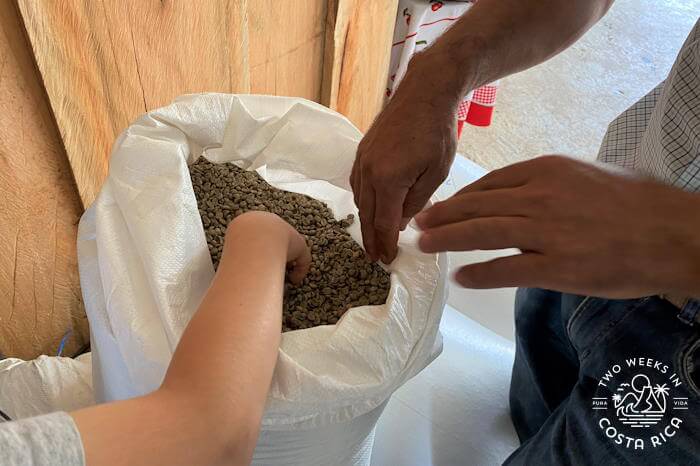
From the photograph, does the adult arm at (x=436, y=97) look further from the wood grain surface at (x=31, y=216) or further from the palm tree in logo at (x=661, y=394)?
the wood grain surface at (x=31, y=216)

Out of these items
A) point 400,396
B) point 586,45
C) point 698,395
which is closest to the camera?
point 698,395

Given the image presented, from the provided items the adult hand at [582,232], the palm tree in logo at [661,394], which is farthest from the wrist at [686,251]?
the palm tree in logo at [661,394]

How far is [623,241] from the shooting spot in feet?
1.47

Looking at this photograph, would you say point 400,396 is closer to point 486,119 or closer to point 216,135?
point 216,135

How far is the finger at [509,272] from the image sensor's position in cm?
47

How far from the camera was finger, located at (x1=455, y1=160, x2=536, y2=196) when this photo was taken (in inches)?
20.2

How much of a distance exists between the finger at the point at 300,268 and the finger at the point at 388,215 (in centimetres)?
9

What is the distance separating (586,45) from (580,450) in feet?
6.97

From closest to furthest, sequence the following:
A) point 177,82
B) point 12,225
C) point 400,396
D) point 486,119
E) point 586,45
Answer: point 12,225
point 177,82
point 400,396
point 486,119
point 586,45

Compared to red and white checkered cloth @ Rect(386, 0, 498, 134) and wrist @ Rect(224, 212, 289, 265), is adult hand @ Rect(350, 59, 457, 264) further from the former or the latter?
red and white checkered cloth @ Rect(386, 0, 498, 134)

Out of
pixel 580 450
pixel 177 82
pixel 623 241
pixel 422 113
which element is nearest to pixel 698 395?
pixel 580 450

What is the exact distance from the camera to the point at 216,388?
487 millimetres

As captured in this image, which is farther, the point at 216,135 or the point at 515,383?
the point at 515,383

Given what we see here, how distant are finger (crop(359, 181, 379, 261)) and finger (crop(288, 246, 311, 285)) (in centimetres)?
8
